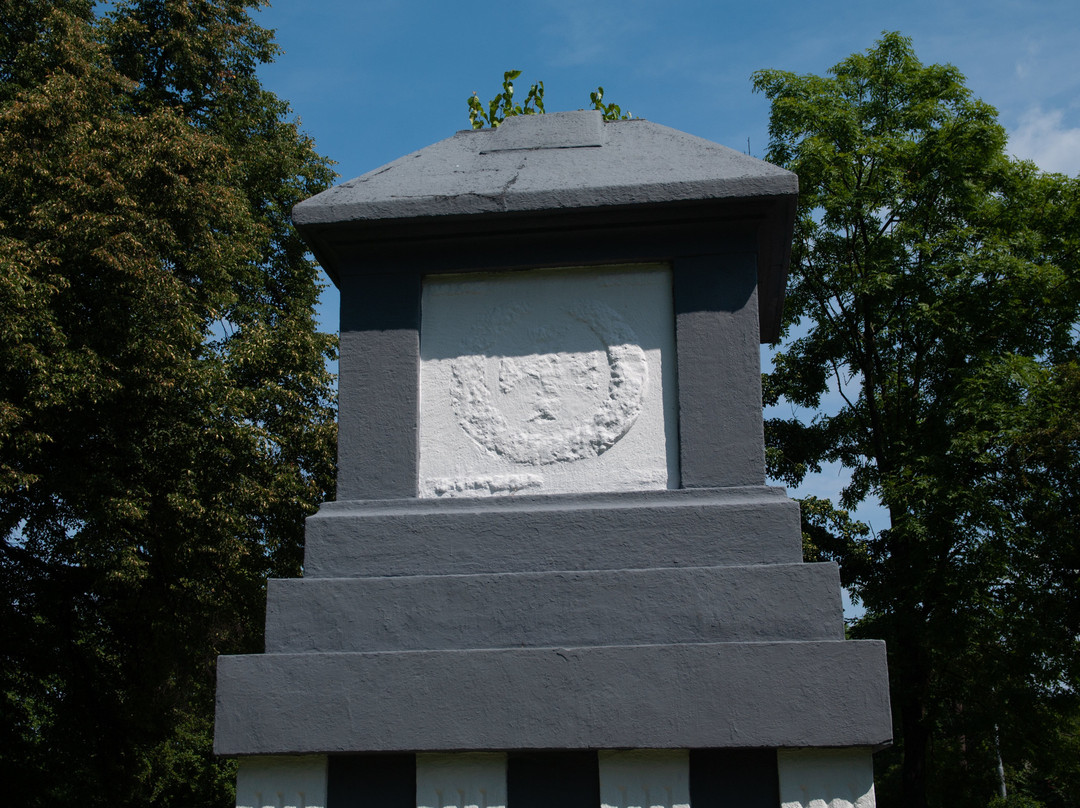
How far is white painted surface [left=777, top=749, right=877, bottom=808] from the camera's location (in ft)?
13.1

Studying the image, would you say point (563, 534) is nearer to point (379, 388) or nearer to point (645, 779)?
point (645, 779)

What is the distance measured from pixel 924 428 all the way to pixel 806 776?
44.4 feet

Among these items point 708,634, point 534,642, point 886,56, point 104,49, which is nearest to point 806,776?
point 708,634

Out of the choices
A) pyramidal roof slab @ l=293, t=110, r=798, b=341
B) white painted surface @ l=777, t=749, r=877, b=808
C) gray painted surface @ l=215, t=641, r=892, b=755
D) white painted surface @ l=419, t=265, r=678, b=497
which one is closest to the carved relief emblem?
white painted surface @ l=419, t=265, r=678, b=497

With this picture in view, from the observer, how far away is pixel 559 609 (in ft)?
14.1

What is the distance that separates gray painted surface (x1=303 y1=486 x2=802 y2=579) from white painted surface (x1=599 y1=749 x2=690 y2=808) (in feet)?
2.54

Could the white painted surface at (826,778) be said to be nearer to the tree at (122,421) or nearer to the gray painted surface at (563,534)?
the gray painted surface at (563,534)

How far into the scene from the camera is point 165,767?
2170cm

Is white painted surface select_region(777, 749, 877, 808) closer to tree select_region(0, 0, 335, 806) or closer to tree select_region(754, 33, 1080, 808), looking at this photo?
tree select_region(0, 0, 335, 806)

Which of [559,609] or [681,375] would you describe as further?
[681,375]

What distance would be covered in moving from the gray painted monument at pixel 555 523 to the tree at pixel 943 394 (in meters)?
10.4

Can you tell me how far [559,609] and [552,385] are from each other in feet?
3.57

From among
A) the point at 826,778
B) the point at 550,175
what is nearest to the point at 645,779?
the point at 826,778

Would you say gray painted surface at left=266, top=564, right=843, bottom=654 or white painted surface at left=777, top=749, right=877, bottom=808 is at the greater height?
gray painted surface at left=266, top=564, right=843, bottom=654
